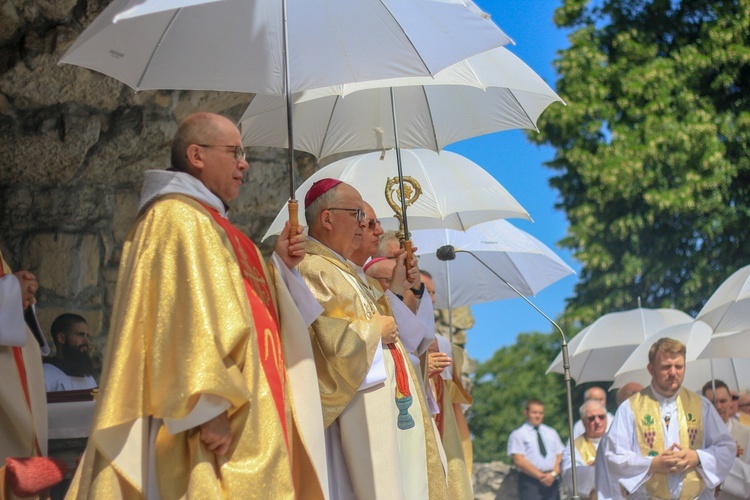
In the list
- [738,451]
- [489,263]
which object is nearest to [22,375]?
[489,263]

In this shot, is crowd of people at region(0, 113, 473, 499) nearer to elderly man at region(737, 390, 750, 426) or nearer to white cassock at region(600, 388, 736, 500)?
white cassock at region(600, 388, 736, 500)

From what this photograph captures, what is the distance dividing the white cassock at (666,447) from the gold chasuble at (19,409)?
16.2ft

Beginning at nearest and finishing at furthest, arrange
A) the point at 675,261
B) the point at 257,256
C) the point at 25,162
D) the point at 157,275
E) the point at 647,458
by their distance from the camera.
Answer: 1. the point at 157,275
2. the point at 257,256
3. the point at 25,162
4. the point at 647,458
5. the point at 675,261

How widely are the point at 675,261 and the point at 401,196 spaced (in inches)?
612

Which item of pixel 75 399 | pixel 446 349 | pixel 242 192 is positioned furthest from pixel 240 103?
pixel 75 399

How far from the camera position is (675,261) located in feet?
67.8

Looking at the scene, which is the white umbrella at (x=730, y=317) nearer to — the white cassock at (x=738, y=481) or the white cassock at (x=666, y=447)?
the white cassock at (x=738, y=481)

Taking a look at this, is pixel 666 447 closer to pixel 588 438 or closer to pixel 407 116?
pixel 588 438

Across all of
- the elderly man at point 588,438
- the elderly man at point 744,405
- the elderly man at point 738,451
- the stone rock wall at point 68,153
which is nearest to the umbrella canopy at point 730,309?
the elderly man at point 738,451

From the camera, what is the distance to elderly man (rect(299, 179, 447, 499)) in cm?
497

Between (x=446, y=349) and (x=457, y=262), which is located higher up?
(x=457, y=262)

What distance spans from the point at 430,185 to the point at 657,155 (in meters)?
13.3

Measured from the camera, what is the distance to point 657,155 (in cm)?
2000

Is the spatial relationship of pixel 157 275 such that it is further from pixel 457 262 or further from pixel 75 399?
pixel 457 262
